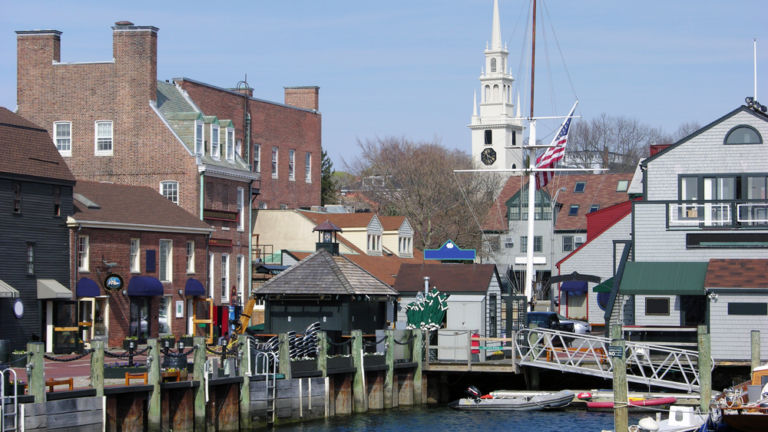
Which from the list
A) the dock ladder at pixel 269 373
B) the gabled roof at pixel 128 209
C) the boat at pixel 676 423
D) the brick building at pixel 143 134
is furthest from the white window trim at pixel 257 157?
the boat at pixel 676 423

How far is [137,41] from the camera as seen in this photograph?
200 feet

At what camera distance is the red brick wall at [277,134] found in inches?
2734

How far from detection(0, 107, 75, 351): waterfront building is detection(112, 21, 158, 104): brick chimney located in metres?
13.1

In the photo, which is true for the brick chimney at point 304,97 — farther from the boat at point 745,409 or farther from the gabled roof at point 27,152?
the boat at point 745,409

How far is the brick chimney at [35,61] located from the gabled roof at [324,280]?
2538 centimetres

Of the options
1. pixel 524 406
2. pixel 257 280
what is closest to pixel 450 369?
pixel 524 406

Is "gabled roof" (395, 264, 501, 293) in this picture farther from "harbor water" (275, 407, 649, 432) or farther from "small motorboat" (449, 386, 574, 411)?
"harbor water" (275, 407, 649, 432)

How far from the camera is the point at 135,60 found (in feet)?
200

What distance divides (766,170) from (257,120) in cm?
3681

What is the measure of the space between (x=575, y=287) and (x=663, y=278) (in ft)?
107

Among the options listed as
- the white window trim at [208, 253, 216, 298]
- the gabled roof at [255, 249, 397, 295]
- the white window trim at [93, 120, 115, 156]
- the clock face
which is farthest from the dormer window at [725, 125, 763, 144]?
the clock face

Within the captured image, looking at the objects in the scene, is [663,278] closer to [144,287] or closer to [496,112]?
[144,287]

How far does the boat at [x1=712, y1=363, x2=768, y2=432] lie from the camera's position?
29.1 m

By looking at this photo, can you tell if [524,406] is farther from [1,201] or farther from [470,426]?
[1,201]
